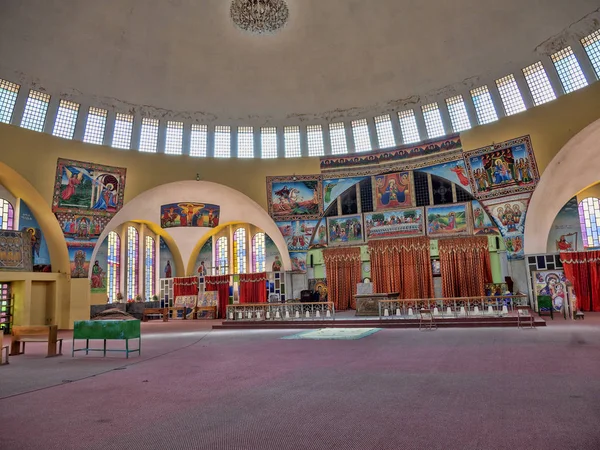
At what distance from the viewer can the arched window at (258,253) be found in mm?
27420

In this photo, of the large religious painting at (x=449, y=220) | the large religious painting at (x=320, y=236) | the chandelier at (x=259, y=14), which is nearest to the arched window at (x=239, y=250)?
the large religious painting at (x=320, y=236)

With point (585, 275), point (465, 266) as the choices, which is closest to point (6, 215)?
point (465, 266)

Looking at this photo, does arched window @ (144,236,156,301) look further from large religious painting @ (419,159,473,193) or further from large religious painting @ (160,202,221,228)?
large religious painting @ (419,159,473,193)

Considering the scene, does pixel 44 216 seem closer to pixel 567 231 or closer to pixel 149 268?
pixel 149 268

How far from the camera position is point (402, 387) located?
234 inches

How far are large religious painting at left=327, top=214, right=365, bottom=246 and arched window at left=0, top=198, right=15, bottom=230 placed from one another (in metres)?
14.5

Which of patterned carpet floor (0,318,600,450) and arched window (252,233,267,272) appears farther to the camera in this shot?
arched window (252,233,267,272)

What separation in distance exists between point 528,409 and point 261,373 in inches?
160

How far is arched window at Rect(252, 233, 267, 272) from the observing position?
27.4 m

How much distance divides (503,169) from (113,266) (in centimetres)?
2015

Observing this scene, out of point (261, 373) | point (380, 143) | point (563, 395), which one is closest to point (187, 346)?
point (261, 373)

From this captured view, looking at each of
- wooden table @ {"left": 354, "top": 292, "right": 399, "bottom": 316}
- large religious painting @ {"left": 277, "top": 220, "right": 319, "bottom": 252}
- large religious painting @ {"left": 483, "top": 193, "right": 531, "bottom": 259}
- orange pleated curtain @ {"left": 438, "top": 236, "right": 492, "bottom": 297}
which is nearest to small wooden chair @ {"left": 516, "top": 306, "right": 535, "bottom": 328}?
Result: wooden table @ {"left": 354, "top": 292, "right": 399, "bottom": 316}

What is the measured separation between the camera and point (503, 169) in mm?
19719

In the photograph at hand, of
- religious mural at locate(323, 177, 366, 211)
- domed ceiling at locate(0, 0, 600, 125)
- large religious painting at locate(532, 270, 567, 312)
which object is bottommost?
large religious painting at locate(532, 270, 567, 312)
